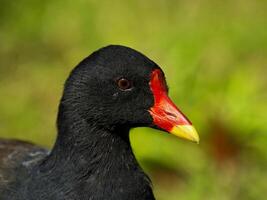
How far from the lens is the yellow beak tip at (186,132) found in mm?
5316

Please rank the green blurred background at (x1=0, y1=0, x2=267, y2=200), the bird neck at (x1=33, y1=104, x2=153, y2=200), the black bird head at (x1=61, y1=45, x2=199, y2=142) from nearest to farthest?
the black bird head at (x1=61, y1=45, x2=199, y2=142) → the bird neck at (x1=33, y1=104, x2=153, y2=200) → the green blurred background at (x1=0, y1=0, x2=267, y2=200)

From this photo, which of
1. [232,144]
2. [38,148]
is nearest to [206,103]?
[232,144]

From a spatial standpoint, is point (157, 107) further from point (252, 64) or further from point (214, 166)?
point (252, 64)

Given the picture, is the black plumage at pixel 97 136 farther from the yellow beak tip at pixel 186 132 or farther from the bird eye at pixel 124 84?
the yellow beak tip at pixel 186 132

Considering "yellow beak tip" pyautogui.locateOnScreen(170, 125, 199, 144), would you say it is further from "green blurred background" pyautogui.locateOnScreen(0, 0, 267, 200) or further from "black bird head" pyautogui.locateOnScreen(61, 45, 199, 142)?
"green blurred background" pyautogui.locateOnScreen(0, 0, 267, 200)

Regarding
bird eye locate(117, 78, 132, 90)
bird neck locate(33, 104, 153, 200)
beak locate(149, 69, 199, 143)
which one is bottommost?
bird neck locate(33, 104, 153, 200)

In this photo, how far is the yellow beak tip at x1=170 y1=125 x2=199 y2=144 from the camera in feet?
17.4

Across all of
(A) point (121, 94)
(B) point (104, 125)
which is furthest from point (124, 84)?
(B) point (104, 125)

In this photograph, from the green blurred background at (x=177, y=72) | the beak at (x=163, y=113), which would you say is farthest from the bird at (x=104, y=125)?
the green blurred background at (x=177, y=72)

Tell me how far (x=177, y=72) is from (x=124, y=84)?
2.78 m

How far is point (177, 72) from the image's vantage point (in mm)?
8070

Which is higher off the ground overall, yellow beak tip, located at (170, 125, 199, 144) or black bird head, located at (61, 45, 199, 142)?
black bird head, located at (61, 45, 199, 142)

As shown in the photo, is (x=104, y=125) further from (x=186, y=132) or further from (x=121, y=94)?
(x=186, y=132)

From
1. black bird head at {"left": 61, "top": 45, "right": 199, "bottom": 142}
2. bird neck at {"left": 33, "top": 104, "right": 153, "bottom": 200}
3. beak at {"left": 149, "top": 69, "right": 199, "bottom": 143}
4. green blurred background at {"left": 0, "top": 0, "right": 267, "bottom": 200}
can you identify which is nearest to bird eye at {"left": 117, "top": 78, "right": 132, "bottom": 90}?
black bird head at {"left": 61, "top": 45, "right": 199, "bottom": 142}
